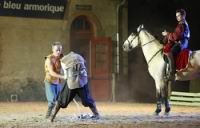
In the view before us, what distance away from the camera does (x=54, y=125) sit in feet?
37.5

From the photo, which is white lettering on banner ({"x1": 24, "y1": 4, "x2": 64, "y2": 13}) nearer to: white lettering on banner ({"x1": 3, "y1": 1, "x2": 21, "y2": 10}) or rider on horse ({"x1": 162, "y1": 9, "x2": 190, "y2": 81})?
white lettering on banner ({"x1": 3, "y1": 1, "x2": 21, "y2": 10})

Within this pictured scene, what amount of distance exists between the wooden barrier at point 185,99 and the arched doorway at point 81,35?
410cm

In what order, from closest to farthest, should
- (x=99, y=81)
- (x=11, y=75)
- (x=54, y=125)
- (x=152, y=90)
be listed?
1. (x=54, y=125)
2. (x=11, y=75)
3. (x=99, y=81)
4. (x=152, y=90)

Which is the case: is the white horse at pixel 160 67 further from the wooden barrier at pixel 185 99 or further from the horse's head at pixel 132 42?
the wooden barrier at pixel 185 99

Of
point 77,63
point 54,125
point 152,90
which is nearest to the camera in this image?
point 54,125

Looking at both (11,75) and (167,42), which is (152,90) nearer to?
(11,75)

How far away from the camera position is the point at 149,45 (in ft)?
48.2

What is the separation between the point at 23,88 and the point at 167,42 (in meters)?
8.05

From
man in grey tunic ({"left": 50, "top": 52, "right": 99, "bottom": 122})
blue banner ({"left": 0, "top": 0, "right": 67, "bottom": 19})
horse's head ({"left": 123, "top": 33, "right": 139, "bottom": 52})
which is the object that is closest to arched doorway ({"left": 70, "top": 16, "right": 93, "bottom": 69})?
blue banner ({"left": 0, "top": 0, "right": 67, "bottom": 19})

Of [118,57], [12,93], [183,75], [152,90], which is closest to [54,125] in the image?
[183,75]

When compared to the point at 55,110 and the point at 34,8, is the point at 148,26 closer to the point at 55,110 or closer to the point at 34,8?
the point at 34,8

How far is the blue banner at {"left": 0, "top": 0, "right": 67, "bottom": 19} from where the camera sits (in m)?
19.9

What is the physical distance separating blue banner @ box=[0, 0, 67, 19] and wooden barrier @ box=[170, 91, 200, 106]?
5313 mm

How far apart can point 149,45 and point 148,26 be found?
9.86m
